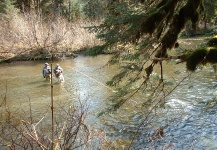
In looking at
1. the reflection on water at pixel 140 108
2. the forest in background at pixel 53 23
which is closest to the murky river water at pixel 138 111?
the reflection on water at pixel 140 108

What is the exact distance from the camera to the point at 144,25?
4.35 meters

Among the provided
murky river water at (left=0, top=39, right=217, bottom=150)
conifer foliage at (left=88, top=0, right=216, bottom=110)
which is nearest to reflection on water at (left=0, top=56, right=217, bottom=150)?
murky river water at (left=0, top=39, right=217, bottom=150)

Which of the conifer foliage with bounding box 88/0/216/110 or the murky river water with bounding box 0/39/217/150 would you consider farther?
the murky river water with bounding box 0/39/217/150

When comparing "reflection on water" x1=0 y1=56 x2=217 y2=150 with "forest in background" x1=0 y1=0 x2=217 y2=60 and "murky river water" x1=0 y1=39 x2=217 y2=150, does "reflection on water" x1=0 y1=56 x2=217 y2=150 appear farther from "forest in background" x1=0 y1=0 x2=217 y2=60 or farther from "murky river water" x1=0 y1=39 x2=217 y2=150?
"forest in background" x1=0 y1=0 x2=217 y2=60

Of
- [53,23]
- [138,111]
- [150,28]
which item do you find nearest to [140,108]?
[138,111]

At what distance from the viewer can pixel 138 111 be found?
1017 centimetres

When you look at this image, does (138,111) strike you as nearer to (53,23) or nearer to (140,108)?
(140,108)

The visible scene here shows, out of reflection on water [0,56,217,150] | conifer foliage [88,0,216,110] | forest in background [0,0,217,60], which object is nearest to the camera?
conifer foliage [88,0,216,110]

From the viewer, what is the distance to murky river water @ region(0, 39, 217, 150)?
7902 millimetres

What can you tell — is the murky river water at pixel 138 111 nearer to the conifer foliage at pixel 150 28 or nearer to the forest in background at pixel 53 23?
the conifer foliage at pixel 150 28

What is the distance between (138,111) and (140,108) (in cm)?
198

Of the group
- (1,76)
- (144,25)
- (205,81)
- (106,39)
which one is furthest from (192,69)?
(1,76)

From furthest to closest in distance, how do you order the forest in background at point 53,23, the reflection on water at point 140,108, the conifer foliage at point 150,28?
the forest in background at point 53,23 < the reflection on water at point 140,108 < the conifer foliage at point 150,28

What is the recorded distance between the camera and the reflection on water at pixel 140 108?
7.88m
